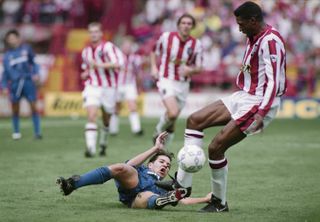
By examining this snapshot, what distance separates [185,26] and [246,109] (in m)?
5.87

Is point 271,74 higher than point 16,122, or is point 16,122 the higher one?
point 271,74

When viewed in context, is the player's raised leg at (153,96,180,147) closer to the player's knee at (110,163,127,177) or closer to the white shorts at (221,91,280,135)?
the white shorts at (221,91,280,135)

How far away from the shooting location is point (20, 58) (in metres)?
17.7

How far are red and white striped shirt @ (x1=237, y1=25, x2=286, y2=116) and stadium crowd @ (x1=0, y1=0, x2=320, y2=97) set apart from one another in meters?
17.2

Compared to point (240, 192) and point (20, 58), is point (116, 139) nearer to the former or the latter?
point (20, 58)

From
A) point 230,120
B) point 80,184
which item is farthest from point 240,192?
point 80,184

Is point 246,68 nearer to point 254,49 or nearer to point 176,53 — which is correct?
point 254,49

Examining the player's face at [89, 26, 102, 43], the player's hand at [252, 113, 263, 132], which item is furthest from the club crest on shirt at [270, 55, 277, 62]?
the player's face at [89, 26, 102, 43]

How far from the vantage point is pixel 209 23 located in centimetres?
2792

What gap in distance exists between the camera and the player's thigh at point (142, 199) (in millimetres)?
8320

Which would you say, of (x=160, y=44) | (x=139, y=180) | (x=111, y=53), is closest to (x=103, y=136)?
(x=111, y=53)

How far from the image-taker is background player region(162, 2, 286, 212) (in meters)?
8.03

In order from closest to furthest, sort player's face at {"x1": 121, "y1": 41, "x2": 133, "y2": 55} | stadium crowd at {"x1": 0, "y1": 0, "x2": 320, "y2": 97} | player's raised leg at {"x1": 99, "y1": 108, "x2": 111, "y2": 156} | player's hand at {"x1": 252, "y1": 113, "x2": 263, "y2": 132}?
player's hand at {"x1": 252, "y1": 113, "x2": 263, "y2": 132}, player's raised leg at {"x1": 99, "y1": 108, "x2": 111, "y2": 156}, player's face at {"x1": 121, "y1": 41, "x2": 133, "y2": 55}, stadium crowd at {"x1": 0, "y1": 0, "x2": 320, "y2": 97}

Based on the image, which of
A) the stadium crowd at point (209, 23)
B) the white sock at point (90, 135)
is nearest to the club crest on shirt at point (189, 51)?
the white sock at point (90, 135)
